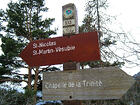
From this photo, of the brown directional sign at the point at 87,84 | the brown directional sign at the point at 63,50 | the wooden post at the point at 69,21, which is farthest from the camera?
the wooden post at the point at 69,21

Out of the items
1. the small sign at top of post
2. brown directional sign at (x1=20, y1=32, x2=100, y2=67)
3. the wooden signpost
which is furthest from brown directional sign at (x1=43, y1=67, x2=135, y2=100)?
the small sign at top of post

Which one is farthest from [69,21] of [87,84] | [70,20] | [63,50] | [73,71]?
[87,84]

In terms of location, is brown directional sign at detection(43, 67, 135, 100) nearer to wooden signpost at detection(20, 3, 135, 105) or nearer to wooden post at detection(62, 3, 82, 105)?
wooden signpost at detection(20, 3, 135, 105)

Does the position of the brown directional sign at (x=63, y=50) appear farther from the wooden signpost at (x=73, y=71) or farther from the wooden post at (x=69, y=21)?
the wooden post at (x=69, y=21)

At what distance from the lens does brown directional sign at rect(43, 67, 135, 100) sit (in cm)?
237

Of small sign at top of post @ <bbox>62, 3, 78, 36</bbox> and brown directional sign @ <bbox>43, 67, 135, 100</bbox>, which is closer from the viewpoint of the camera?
brown directional sign @ <bbox>43, 67, 135, 100</bbox>

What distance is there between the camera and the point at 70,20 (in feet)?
10.1

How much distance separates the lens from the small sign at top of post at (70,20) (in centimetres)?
305

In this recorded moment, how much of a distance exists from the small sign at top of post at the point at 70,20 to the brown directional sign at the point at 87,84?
711mm

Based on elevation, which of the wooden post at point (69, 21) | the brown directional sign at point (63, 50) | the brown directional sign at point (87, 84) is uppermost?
the wooden post at point (69, 21)

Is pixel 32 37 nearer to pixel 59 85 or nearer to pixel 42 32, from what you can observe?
pixel 42 32

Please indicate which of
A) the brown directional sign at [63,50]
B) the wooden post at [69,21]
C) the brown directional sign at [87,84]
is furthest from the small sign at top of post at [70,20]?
the brown directional sign at [87,84]

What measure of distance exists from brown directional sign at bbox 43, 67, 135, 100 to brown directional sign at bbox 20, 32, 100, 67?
0.22m

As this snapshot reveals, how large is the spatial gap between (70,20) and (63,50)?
1.78ft
